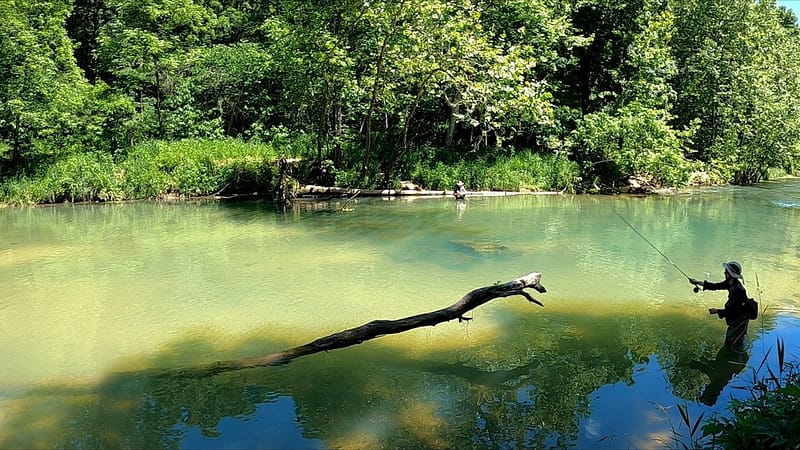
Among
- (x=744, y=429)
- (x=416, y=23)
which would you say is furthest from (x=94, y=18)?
(x=744, y=429)

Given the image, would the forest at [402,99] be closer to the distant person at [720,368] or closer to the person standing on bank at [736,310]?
the person standing on bank at [736,310]

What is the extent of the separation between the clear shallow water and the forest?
266 inches

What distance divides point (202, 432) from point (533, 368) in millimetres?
3404

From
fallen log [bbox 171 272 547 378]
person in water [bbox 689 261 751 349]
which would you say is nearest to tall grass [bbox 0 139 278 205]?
fallen log [bbox 171 272 547 378]

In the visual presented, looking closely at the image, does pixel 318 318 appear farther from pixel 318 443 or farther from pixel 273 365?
pixel 318 443

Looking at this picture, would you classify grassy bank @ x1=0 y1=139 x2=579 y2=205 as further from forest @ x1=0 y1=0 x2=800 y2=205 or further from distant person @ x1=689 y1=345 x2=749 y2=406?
distant person @ x1=689 y1=345 x2=749 y2=406

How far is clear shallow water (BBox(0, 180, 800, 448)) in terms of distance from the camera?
5.28 metres

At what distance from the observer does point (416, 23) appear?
64.0ft

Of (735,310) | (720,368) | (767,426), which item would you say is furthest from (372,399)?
(735,310)

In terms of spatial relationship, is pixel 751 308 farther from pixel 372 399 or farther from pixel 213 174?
pixel 213 174

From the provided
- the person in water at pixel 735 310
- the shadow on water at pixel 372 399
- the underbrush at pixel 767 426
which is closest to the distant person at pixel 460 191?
the shadow on water at pixel 372 399

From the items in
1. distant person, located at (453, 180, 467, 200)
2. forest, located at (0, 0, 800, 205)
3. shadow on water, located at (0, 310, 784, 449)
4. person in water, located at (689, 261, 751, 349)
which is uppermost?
forest, located at (0, 0, 800, 205)

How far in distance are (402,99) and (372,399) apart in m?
18.9

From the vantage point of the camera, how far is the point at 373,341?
7375 mm
